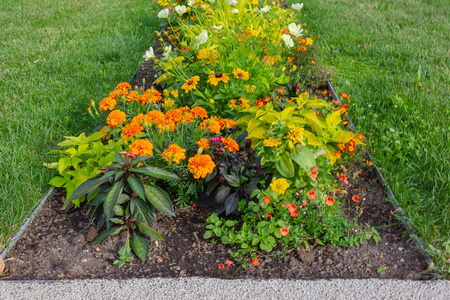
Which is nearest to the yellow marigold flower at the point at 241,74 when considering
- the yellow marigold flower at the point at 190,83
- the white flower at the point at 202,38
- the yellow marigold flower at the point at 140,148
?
the yellow marigold flower at the point at 190,83

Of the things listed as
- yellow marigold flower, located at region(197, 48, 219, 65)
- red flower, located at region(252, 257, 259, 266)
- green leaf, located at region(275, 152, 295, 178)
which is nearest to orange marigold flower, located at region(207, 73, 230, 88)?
yellow marigold flower, located at region(197, 48, 219, 65)

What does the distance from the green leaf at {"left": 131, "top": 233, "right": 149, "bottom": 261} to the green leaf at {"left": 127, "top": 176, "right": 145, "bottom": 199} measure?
279mm

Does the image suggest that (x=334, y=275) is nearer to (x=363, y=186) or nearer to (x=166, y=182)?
(x=363, y=186)

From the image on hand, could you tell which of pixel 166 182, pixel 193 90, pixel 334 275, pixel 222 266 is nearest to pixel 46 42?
pixel 193 90

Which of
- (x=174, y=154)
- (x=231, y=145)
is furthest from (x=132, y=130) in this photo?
(x=231, y=145)

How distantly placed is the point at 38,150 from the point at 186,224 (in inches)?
56.0

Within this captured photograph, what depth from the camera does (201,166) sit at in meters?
2.17

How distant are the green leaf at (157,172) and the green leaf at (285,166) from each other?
0.58 m

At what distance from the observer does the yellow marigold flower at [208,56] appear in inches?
121

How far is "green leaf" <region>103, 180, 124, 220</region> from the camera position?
6.75 ft

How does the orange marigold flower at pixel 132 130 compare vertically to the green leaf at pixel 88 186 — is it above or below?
above

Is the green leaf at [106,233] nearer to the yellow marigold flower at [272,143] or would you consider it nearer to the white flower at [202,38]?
the yellow marigold flower at [272,143]

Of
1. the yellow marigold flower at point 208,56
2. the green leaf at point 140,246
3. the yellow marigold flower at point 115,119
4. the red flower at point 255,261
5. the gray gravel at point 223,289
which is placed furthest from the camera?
the yellow marigold flower at point 208,56

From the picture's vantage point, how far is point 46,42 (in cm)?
489
